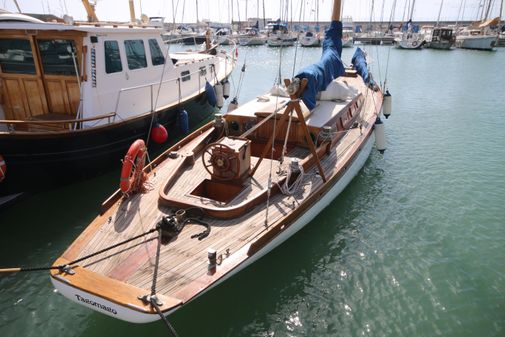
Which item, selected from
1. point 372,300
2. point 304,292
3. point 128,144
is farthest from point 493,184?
point 128,144

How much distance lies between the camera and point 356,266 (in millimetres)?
7238

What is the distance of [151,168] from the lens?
27.0ft

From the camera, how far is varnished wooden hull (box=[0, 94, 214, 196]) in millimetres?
7965

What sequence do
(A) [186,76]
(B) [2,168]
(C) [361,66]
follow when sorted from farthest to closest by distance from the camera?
(C) [361,66] → (A) [186,76] → (B) [2,168]

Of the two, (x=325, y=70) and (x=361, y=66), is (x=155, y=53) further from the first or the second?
(x=361, y=66)

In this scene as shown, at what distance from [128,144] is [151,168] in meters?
A: 2.42

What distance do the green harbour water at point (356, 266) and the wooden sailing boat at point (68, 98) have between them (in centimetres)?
100

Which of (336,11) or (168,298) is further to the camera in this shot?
(336,11)

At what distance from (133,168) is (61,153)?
8.81 ft

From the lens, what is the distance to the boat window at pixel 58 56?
30.8 feet

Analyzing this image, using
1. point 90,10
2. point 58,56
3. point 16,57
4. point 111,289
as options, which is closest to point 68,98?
point 58,56

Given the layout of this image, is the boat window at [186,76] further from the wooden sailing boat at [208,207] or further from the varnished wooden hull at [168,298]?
the varnished wooden hull at [168,298]

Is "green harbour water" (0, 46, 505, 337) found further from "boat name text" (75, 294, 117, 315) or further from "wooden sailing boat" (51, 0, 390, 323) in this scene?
"boat name text" (75, 294, 117, 315)

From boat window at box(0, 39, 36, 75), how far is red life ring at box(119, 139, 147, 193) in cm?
512
